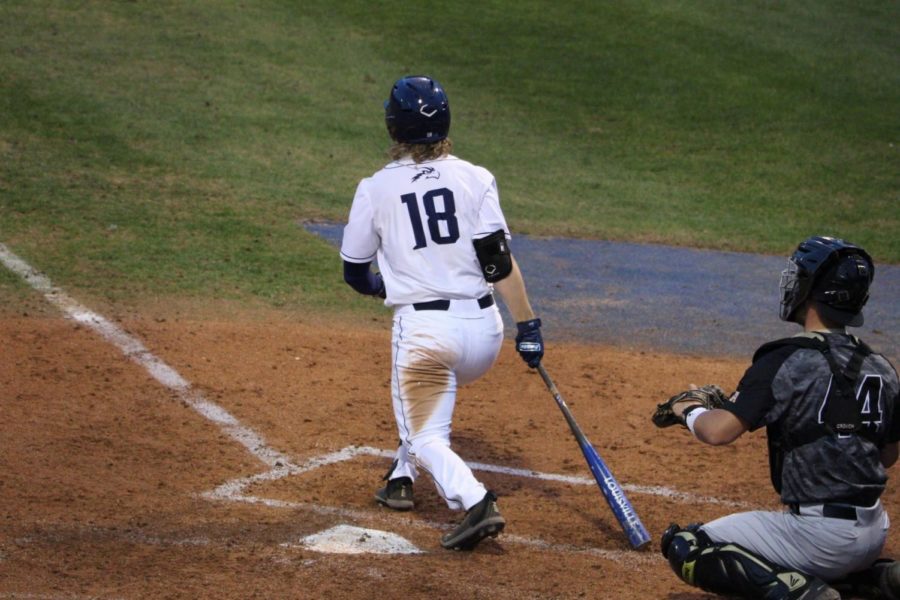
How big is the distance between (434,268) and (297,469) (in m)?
1.57

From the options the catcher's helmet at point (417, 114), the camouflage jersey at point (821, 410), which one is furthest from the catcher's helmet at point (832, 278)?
the catcher's helmet at point (417, 114)

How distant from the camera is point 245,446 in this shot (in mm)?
6727

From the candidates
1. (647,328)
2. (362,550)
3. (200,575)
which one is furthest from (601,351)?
(200,575)

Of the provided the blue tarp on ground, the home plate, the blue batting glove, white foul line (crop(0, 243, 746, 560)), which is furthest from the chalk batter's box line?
the blue tarp on ground

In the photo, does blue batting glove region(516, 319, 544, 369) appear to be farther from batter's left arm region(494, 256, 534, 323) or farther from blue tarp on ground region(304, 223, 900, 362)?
blue tarp on ground region(304, 223, 900, 362)

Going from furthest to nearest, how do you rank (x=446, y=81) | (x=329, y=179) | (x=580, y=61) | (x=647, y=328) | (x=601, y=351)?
1. (x=580, y=61)
2. (x=446, y=81)
3. (x=329, y=179)
4. (x=647, y=328)
5. (x=601, y=351)

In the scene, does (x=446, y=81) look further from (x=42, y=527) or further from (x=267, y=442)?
(x=42, y=527)

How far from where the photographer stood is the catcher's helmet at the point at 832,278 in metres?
4.47

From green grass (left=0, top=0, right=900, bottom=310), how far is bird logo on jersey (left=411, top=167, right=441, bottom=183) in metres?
4.00

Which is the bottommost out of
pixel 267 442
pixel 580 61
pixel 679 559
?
pixel 267 442

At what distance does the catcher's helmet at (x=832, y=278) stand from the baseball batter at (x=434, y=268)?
1332 mm

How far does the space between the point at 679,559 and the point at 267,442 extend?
9.34 feet

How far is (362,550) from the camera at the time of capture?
5.33m

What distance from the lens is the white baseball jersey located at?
546 cm
